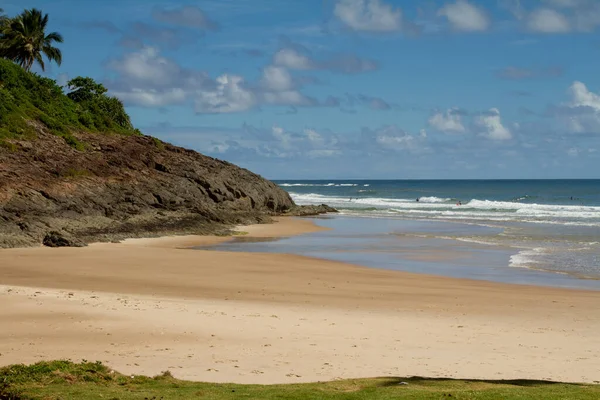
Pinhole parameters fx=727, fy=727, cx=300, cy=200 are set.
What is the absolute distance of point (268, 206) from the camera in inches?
2315

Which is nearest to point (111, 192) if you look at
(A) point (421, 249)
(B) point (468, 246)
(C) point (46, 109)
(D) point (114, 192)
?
(D) point (114, 192)

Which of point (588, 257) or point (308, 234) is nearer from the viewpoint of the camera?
point (588, 257)

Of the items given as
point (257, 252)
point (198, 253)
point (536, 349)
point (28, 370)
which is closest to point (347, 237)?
point (257, 252)

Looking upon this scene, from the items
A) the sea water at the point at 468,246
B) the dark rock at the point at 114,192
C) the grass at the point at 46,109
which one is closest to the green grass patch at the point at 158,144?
the dark rock at the point at 114,192

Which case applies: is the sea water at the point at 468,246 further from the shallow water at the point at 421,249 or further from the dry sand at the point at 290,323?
the dry sand at the point at 290,323

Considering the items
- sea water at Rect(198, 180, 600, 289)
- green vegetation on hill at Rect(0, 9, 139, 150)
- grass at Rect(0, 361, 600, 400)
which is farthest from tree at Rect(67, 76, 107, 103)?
grass at Rect(0, 361, 600, 400)

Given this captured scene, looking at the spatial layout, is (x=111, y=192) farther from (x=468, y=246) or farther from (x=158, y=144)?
(x=468, y=246)

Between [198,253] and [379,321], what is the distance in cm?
1612

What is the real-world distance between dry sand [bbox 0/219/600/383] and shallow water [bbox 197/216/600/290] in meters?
2.21

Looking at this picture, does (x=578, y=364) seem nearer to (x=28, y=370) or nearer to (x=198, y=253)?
(x=28, y=370)

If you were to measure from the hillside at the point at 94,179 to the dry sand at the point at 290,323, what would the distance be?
10.3 meters

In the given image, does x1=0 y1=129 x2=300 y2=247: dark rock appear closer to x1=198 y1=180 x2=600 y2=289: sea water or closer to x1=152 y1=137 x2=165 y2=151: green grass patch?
x1=152 y1=137 x2=165 y2=151: green grass patch

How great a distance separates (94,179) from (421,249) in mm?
18941

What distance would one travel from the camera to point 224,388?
9.03 m
